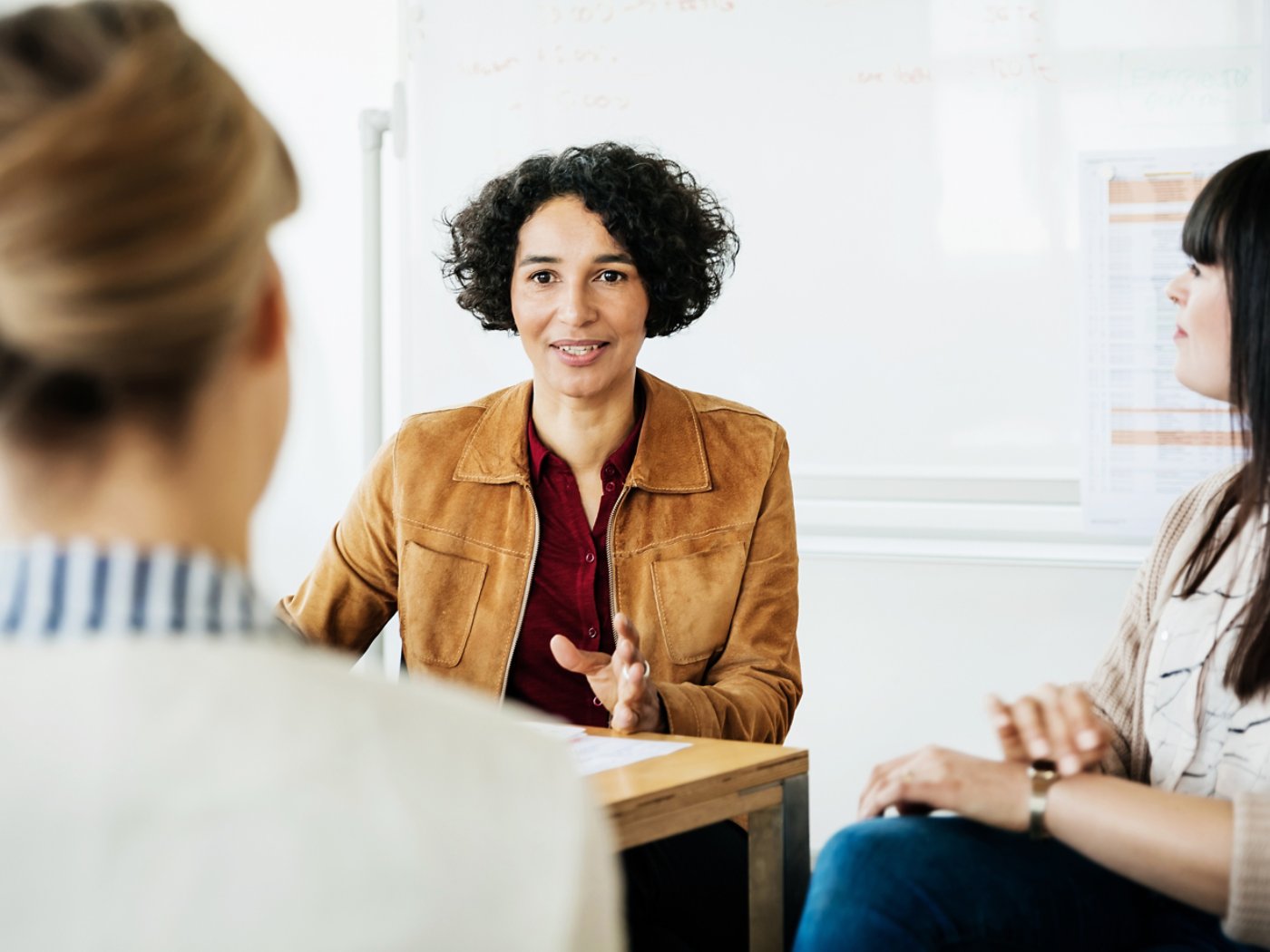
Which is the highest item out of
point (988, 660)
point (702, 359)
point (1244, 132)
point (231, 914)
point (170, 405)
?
point (1244, 132)

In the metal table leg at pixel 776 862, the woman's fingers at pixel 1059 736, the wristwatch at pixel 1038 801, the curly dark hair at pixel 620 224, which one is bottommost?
the metal table leg at pixel 776 862

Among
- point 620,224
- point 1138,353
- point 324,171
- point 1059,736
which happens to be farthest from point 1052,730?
point 324,171

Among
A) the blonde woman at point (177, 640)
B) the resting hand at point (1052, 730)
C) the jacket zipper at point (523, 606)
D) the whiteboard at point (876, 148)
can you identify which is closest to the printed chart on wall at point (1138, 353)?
the whiteboard at point (876, 148)

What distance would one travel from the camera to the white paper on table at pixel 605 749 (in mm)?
1381

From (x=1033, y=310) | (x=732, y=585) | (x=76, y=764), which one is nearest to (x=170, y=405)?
(x=76, y=764)

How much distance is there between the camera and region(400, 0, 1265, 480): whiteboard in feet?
8.99

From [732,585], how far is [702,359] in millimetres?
1132

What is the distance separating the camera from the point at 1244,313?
149cm

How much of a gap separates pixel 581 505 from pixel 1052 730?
919 millimetres

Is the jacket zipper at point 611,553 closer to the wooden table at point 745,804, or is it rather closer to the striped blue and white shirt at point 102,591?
the wooden table at point 745,804

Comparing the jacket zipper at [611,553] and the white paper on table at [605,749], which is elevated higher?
the jacket zipper at [611,553]

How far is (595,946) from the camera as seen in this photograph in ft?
2.17

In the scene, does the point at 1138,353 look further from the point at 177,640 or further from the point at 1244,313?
the point at 177,640

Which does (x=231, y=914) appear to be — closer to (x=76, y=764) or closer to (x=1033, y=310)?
(x=76, y=764)
